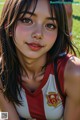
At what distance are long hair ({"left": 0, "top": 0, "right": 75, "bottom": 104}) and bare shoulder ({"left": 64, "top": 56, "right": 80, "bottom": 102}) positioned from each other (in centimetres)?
13

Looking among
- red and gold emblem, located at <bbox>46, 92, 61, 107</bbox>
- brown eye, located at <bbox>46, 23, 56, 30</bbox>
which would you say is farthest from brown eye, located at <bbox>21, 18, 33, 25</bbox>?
red and gold emblem, located at <bbox>46, 92, 61, 107</bbox>

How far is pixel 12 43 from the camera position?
284 cm

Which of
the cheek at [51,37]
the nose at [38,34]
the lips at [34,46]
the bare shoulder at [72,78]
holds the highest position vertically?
the nose at [38,34]

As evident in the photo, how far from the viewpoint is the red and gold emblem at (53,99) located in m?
2.85

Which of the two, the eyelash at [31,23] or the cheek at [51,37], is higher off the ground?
the eyelash at [31,23]

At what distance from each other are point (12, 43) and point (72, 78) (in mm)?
537

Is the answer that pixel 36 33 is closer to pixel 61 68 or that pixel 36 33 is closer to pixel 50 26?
pixel 50 26

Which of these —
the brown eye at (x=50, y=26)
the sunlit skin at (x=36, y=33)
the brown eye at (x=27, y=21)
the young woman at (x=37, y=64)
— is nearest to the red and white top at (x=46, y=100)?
the young woman at (x=37, y=64)

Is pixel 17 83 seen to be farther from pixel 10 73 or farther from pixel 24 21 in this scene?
pixel 24 21

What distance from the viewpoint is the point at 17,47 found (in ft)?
8.91

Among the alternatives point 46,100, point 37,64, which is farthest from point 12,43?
point 46,100

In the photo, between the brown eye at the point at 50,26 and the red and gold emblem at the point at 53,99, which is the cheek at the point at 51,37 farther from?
the red and gold emblem at the point at 53,99

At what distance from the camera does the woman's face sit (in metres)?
2.56

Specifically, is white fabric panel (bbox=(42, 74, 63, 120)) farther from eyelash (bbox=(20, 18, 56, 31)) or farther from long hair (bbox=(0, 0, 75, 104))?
eyelash (bbox=(20, 18, 56, 31))
